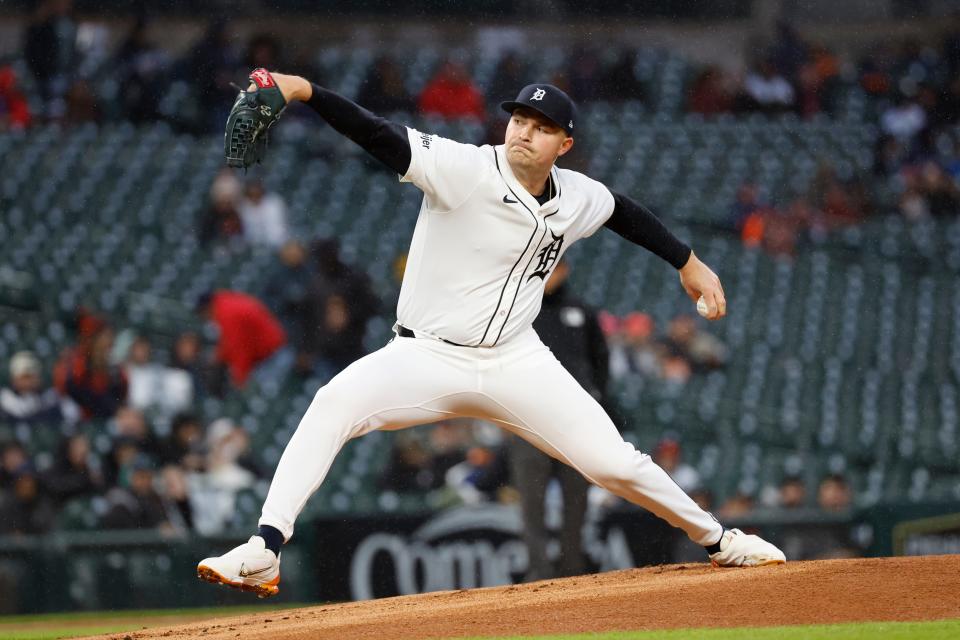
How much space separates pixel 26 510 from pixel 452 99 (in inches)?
245

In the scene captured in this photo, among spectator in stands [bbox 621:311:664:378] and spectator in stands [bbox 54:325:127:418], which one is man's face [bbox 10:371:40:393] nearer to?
spectator in stands [bbox 54:325:127:418]

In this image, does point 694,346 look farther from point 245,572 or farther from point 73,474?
point 245,572

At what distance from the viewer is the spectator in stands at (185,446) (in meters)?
8.29

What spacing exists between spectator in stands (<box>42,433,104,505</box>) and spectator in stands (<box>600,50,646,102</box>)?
6931mm

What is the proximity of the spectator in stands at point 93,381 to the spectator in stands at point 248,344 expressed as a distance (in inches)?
31.2

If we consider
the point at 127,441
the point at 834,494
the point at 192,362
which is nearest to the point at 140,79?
the point at 192,362

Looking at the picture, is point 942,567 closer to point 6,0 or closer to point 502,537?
point 502,537

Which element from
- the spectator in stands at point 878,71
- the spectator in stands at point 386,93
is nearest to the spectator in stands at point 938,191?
the spectator in stands at point 878,71

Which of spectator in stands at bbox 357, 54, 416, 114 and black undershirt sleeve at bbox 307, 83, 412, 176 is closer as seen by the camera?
black undershirt sleeve at bbox 307, 83, 412, 176

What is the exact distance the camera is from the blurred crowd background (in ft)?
28.0

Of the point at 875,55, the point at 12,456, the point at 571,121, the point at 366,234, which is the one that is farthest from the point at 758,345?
the point at 571,121

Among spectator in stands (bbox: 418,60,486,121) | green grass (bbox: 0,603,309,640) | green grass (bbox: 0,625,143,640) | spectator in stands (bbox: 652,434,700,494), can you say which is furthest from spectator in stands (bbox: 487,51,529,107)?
green grass (bbox: 0,625,143,640)

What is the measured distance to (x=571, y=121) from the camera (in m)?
4.14

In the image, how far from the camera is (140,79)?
12.2m
